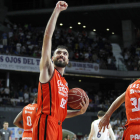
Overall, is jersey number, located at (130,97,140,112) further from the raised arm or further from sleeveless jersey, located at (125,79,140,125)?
the raised arm

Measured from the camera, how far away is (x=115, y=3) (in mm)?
21766

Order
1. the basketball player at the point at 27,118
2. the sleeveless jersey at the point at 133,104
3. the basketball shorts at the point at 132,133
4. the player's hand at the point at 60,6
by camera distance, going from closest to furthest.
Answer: the basketball shorts at the point at 132,133 → the sleeveless jersey at the point at 133,104 → the player's hand at the point at 60,6 → the basketball player at the point at 27,118

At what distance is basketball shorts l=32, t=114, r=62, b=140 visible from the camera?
3.16m

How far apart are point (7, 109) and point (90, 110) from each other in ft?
19.5

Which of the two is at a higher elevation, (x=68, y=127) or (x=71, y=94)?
(x=71, y=94)

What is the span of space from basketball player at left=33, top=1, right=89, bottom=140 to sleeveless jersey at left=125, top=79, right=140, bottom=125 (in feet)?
2.78

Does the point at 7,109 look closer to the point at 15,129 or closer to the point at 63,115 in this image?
the point at 15,129

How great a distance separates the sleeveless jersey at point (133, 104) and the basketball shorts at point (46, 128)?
902mm

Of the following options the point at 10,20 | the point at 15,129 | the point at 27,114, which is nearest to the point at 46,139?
the point at 27,114

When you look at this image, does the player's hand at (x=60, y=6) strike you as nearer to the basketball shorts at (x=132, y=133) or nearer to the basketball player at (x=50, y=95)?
the basketball player at (x=50, y=95)

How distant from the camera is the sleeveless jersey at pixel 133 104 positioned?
3.09 metres

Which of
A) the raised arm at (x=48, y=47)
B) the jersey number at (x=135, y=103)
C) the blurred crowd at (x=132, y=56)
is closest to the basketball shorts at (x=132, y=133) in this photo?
the jersey number at (x=135, y=103)

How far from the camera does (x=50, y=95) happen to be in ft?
10.8

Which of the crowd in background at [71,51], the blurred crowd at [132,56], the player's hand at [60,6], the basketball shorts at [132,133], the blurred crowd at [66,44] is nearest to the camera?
the basketball shorts at [132,133]
